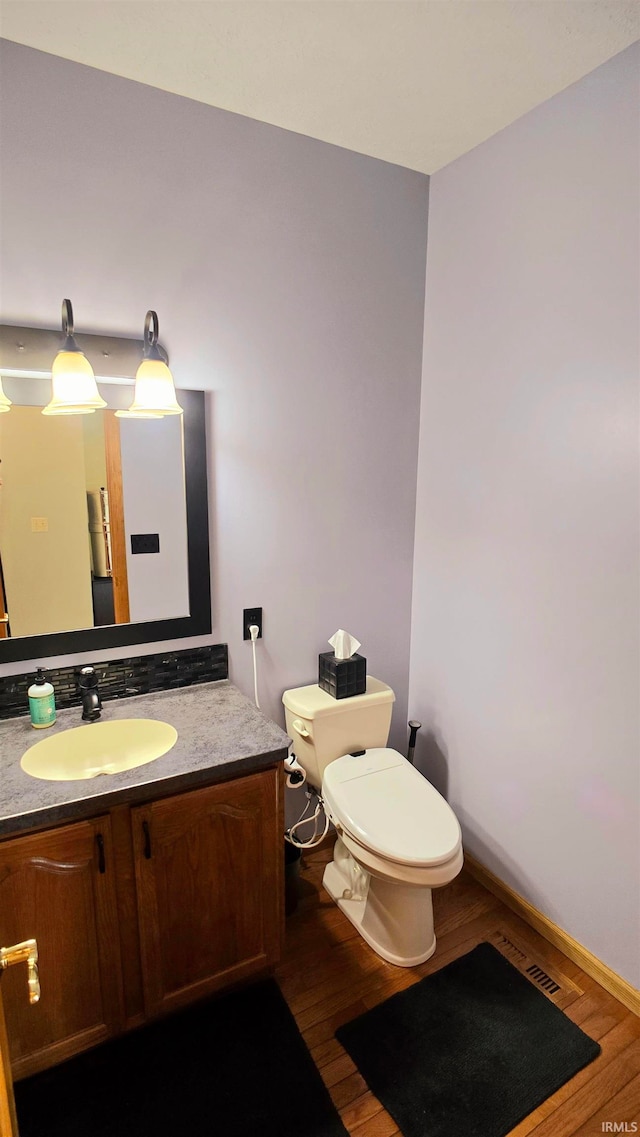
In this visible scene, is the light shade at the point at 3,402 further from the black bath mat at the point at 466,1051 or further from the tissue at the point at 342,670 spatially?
the black bath mat at the point at 466,1051

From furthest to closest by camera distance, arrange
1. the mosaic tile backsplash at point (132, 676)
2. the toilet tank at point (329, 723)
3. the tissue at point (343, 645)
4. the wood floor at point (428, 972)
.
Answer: the tissue at point (343, 645), the toilet tank at point (329, 723), the mosaic tile backsplash at point (132, 676), the wood floor at point (428, 972)

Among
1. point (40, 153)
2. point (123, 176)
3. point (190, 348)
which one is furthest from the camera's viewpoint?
point (190, 348)

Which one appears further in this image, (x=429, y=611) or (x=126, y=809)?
(x=429, y=611)

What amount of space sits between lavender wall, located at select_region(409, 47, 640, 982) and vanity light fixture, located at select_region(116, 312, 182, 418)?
108 cm

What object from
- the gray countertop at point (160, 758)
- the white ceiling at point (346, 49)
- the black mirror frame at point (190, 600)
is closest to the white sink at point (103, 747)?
the gray countertop at point (160, 758)

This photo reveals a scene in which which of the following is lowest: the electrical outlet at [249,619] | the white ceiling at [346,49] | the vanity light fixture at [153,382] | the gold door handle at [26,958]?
the gold door handle at [26,958]

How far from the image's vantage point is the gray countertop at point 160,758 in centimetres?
126

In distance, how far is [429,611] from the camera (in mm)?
2322

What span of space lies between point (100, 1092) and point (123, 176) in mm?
2420

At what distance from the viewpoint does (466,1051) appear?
1.53m

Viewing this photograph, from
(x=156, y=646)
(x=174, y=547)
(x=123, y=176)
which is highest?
(x=123, y=176)

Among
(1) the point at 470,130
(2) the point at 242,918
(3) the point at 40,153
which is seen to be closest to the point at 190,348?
(3) the point at 40,153

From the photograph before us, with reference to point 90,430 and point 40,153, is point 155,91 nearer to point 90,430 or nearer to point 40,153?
point 40,153

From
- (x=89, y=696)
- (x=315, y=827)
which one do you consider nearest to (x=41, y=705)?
(x=89, y=696)
